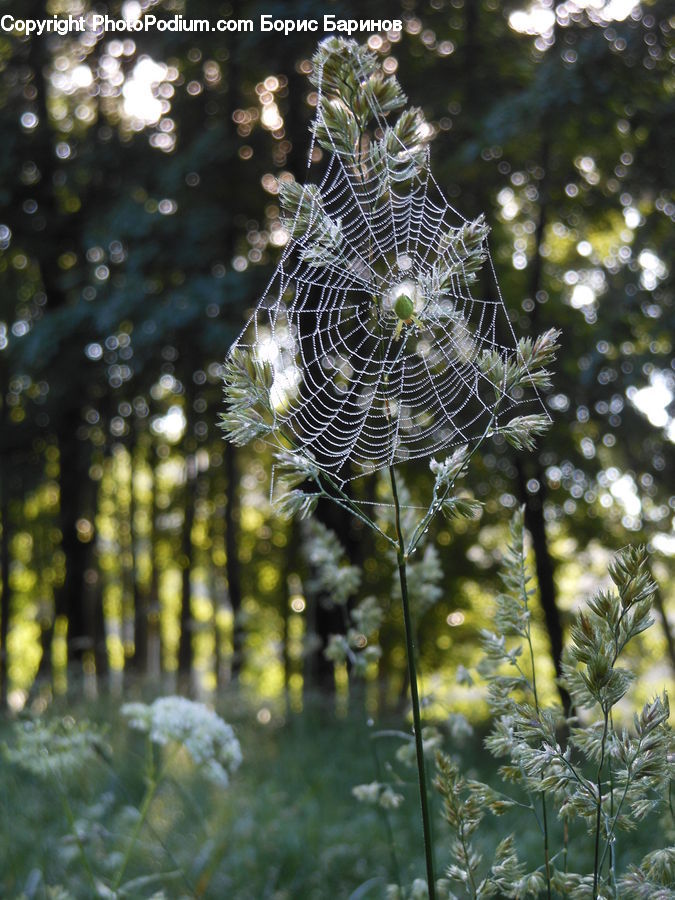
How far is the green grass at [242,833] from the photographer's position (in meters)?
3.76

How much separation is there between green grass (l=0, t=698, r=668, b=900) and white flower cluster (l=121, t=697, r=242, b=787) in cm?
41

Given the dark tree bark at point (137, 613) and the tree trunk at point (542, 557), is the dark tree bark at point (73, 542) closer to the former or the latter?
the dark tree bark at point (137, 613)

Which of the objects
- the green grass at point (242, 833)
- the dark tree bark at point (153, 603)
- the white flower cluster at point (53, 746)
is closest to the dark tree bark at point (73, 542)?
the dark tree bark at point (153, 603)

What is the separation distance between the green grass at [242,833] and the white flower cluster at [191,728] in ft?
1.34

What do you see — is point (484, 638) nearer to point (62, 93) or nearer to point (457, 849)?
point (457, 849)

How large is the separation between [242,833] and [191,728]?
2.01m

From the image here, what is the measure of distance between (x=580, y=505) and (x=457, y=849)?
8964 mm

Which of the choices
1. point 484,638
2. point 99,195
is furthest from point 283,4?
point 484,638

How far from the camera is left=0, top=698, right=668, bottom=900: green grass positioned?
3.76 metres

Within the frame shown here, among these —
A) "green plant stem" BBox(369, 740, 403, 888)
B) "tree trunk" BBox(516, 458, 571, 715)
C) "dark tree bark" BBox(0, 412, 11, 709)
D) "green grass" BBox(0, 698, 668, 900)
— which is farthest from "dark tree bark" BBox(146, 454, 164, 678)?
"green plant stem" BBox(369, 740, 403, 888)

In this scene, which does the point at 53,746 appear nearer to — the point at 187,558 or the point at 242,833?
the point at 242,833

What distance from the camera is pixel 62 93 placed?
13664 mm

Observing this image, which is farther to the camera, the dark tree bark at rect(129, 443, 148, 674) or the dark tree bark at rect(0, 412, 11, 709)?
the dark tree bark at rect(129, 443, 148, 674)

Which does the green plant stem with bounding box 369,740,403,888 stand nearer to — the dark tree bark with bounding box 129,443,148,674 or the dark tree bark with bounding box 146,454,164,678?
the dark tree bark with bounding box 146,454,164,678
